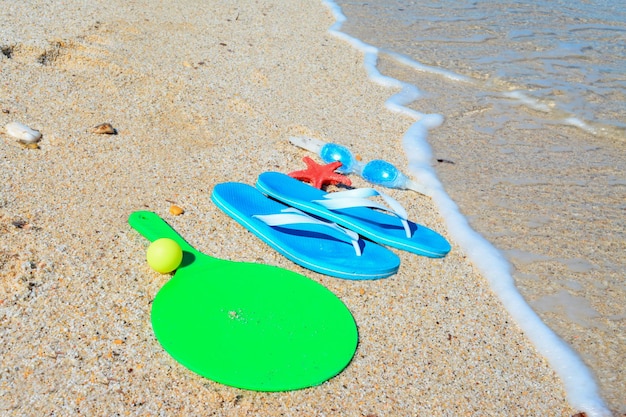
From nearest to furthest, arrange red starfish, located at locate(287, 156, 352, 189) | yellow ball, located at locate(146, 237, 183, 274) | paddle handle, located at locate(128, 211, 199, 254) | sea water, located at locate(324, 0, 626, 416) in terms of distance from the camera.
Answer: yellow ball, located at locate(146, 237, 183, 274) < paddle handle, located at locate(128, 211, 199, 254) < sea water, located at locate(324, 0, 626, 416) < red starfish, located at locate(287, 156, 352, 189)

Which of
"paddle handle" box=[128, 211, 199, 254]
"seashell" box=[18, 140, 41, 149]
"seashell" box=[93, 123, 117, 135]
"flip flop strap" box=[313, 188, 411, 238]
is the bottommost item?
"paddle handle" box=[128, 211, 199, 254]

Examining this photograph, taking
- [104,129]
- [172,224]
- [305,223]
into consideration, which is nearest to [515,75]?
[305,223]

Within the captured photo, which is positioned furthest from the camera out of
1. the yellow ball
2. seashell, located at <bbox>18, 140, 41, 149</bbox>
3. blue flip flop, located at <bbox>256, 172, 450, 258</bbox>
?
seashell, located at <bbox>18, 140, 41, 149</bbox>

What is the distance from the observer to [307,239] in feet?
7.97

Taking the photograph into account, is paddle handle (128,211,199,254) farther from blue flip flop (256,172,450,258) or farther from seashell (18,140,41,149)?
seashell (18,140,41,149)

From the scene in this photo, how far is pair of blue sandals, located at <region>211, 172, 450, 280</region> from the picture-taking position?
233cm

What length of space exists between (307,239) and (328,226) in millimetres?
124

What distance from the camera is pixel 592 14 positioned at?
22.2 ft

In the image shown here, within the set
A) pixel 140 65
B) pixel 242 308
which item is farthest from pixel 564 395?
pixel 140 65

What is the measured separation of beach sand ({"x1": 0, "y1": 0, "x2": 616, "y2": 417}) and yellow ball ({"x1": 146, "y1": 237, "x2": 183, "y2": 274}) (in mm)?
56

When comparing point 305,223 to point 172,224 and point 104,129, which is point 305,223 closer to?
point 172,224

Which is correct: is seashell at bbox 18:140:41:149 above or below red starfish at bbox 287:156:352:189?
below

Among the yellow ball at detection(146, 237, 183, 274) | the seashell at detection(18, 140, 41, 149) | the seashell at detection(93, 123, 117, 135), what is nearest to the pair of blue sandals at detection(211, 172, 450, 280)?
the yellow ball at detection(146, 237, 183, 274)

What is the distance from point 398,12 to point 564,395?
5.18 m
